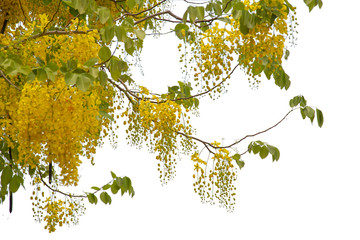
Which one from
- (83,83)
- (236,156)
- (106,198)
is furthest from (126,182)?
(83,83)

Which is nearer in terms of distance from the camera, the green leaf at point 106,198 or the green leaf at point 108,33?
the green leaf at point 108,33

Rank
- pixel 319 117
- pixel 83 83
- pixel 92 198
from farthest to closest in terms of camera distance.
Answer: pixel 92 198 → pixel 319 117 → pixel 83 83

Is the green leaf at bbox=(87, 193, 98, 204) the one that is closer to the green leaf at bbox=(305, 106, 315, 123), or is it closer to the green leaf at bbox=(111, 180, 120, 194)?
the green leaf at bbox=(111, 180, 120, 194)

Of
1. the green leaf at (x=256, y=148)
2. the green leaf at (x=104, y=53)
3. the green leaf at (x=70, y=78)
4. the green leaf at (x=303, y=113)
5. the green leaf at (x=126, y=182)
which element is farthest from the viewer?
the green leaf at (x=303, y=113)

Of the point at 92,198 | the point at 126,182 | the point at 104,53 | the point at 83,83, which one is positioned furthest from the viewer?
the point at 92,198

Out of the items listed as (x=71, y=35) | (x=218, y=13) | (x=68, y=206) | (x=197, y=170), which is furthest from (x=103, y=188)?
(x=218, y=13)

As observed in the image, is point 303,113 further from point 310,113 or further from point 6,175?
point 6,175

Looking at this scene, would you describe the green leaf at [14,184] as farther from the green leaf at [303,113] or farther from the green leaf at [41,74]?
the green leaf at [303,113]

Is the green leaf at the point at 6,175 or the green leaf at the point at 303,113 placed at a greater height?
the green leaf at the point at 303,113

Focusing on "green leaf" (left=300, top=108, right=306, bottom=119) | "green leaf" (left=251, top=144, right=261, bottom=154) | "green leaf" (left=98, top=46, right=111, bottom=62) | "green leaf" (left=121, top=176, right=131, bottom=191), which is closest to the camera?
"green leaf" (left=98, top=46, right=111, bottom=62)

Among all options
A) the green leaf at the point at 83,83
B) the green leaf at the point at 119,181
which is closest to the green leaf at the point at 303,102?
the green leaf at the point at 119,181

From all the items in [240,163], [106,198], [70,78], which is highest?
[240,163]

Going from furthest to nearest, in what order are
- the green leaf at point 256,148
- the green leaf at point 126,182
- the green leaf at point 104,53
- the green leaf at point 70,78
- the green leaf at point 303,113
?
1. the green leaf at point 303,113
2. the green leaf at point 256,148
3. the green leaf at point 126,182
4. the green leaf at point 104,53
5. the green leaf at point 70,78

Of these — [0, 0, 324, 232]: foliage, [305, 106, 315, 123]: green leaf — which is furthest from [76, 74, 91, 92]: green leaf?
[305, 106, 315, 123]: green leaf
